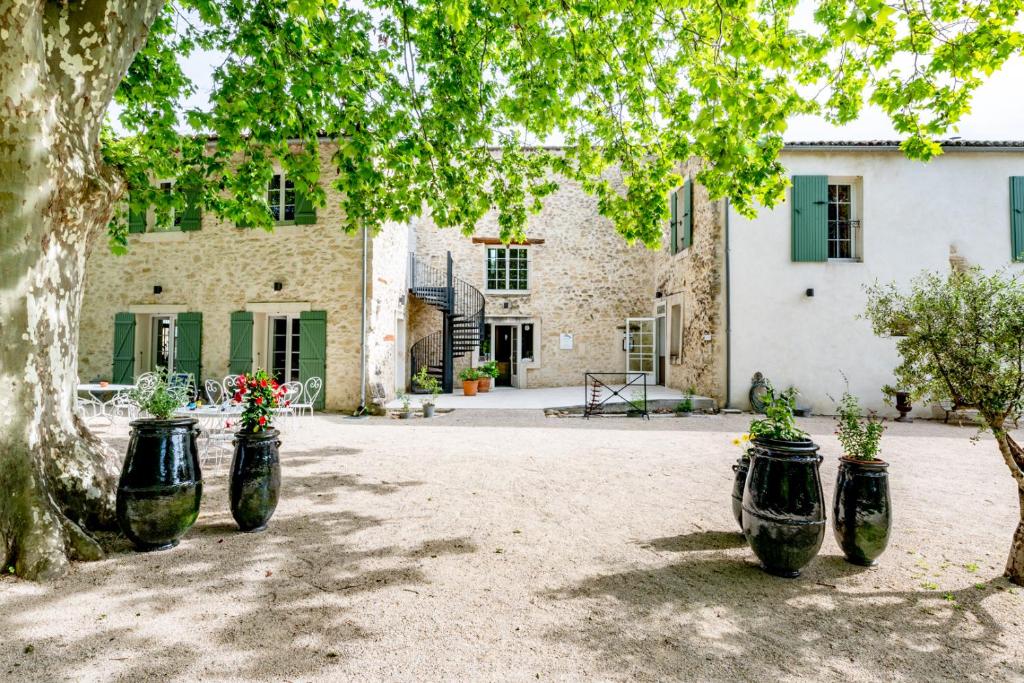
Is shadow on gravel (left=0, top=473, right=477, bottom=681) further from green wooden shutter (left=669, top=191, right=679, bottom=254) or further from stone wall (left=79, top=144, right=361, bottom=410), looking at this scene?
green wooden shutter (left=669, top=191, right=679, bottom=254)

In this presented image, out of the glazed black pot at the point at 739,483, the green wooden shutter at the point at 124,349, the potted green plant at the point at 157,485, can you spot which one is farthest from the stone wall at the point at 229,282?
the glazed black pot at the point at 739,483

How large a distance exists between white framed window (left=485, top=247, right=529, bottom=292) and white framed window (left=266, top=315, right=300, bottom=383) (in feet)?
18.9

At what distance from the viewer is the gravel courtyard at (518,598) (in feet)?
6.95

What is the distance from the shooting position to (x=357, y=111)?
5.19m

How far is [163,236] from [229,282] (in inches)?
68.5

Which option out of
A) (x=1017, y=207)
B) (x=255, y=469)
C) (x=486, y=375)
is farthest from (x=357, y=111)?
(x=1017, y=207)

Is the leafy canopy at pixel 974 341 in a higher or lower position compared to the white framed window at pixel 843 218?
lower

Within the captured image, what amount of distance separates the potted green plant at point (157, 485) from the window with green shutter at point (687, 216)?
10.8 meters

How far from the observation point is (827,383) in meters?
10.1

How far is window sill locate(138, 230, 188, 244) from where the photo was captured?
418 inches

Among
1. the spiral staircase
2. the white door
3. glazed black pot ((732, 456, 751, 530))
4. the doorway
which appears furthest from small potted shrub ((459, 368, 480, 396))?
glazed black pot ((732, 456, 751, 530))

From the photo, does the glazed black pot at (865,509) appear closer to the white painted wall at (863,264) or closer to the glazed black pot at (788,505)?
the glazed black pot at (788,505)

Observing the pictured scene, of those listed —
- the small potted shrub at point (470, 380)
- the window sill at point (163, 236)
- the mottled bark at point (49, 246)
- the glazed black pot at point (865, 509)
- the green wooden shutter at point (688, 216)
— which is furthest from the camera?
the small potted shrub at point (470, 380)

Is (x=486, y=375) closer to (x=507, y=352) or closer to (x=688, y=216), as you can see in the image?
(x=507, y=352)
